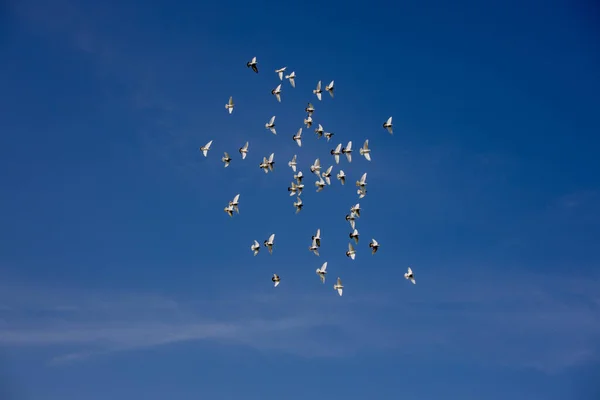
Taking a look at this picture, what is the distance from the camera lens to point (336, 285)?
103 meters

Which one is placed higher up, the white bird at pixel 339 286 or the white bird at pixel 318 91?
the white bird at pixel 318 91

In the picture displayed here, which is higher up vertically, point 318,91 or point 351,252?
point 318,91

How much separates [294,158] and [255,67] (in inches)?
551

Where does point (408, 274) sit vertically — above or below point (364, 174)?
below

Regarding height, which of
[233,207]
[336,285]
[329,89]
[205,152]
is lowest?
[336,285]

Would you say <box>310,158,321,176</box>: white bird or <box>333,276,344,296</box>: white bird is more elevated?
<box>310,158,321,176</box>: white bird

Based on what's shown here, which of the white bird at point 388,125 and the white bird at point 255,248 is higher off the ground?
the white bird at point 388,125

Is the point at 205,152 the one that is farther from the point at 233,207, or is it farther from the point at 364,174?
the point at 364,174

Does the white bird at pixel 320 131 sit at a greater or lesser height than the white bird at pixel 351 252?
greater

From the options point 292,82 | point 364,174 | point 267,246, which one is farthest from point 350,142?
point 267,246

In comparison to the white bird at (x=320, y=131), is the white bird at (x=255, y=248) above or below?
below

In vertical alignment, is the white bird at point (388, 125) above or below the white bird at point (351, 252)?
above

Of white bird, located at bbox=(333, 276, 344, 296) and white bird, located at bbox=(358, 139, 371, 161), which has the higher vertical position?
white bird, located at bbox=(358, 139, 371, 161)

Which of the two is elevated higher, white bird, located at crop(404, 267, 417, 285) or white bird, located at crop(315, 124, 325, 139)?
white bird, located at crop(315, 124, 325, 139)
